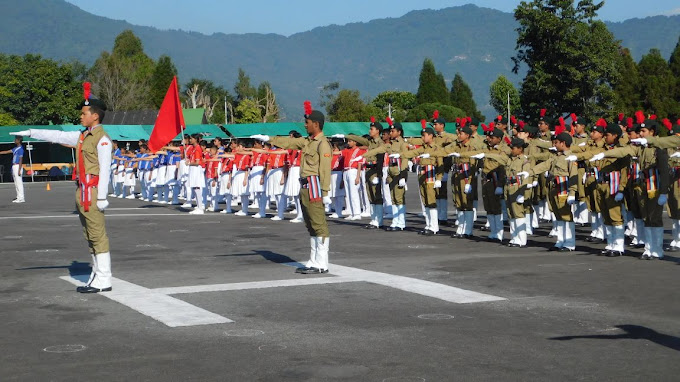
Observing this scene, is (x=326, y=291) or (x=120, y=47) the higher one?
(x=120, y=47)

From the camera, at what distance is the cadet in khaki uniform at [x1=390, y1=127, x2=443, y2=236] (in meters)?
19.3

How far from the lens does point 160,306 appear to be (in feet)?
34.6

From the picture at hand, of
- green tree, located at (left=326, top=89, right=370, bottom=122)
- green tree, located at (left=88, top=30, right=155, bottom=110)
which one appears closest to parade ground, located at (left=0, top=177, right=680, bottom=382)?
green tree, located at (left=326, top=89, right=370, bottom=122)

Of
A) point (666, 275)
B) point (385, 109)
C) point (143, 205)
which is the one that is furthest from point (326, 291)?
point (385, 109)

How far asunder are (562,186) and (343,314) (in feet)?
25.0

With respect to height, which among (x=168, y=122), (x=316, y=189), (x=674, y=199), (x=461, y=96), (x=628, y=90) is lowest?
(x=674, y=199)

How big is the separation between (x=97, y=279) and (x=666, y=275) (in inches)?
288

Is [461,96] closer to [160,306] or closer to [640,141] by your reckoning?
[640,141]

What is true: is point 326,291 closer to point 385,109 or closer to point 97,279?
point 97,279

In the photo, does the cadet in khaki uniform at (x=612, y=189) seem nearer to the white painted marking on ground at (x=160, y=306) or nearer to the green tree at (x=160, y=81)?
the white painted marking on ground at (x=160, y=306)

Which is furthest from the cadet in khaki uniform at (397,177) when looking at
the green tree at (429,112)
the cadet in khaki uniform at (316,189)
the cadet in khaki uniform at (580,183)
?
the green tree at (429,112)

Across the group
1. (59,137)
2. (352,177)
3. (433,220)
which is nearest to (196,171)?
(352,177)

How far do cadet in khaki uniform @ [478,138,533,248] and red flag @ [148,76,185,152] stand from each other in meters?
11.6

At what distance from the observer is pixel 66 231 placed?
20.2 m
